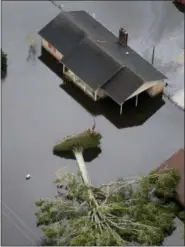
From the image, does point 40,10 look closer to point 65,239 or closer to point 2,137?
point 2,137

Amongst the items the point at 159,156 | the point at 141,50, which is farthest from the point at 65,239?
the point at 141,50

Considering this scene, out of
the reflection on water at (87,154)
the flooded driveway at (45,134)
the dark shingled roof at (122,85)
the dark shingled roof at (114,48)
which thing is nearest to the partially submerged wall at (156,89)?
the dark shingled roof at (114,48)

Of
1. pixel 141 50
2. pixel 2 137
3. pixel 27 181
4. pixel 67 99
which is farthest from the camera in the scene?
pixel 141 50

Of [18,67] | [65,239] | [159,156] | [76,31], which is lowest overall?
[65,239]

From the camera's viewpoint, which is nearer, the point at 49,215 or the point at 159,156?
the point at 49,215

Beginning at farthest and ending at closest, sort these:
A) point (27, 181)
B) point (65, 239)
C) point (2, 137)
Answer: point (2, 137) < point (27, 181) < point (65, 239)

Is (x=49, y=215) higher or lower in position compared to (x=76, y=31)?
lower

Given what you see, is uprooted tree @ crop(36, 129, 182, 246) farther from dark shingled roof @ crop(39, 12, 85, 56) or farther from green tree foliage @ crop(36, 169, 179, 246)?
dark shingled roof @ crop(39, 12, 85, 56)

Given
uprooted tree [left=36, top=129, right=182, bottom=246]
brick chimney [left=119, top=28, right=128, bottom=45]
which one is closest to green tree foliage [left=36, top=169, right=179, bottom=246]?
uprooted tree [left=36, top=129, right=182, bottom=246]
